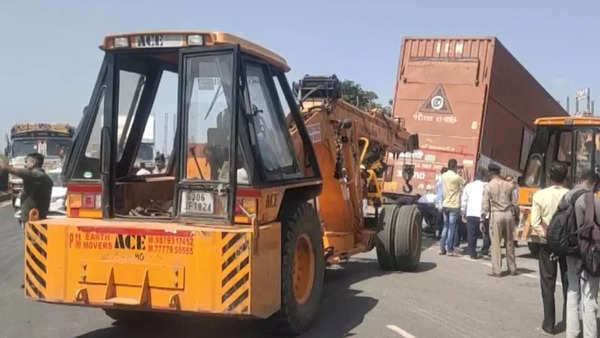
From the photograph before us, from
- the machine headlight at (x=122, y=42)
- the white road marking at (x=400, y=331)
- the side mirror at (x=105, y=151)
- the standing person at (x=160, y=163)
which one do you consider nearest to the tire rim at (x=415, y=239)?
the white road marking at (x=400, y=331)

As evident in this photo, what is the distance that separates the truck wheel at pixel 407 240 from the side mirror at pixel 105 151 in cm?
526

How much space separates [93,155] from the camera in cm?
623

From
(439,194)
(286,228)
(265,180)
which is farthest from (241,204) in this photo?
(439,194)

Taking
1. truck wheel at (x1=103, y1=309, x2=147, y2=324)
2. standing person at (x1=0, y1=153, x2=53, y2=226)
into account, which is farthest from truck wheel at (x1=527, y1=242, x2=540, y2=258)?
standing person at (x1=0, y1=153, x2=53, y2=226)

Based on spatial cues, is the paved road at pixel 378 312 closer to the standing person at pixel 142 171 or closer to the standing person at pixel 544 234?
the standing person at pixel 544 234

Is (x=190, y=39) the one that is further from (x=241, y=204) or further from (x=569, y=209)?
(x=569, y=209)

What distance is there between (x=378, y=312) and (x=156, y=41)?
3.77m

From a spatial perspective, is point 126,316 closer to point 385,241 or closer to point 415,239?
point 385,241

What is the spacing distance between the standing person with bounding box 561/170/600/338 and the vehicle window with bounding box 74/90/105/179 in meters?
4.27

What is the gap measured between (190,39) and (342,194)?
4.08m

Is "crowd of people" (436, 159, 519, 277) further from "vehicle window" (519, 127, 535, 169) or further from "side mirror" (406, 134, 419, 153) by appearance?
"vehicle window" (519, 127, 535, 169)

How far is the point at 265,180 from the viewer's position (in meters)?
5.93

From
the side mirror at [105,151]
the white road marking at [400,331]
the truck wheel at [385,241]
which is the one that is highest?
the side mirror at [105,151]

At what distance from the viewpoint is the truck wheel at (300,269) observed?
6270mm
